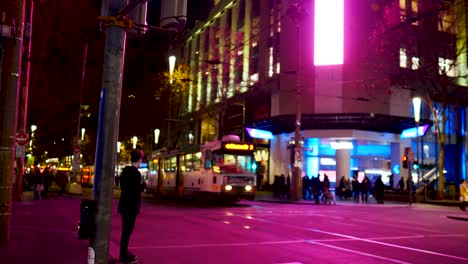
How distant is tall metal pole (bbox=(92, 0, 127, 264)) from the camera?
588cm

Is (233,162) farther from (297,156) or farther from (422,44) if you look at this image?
(422,44)

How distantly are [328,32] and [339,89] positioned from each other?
190 inches

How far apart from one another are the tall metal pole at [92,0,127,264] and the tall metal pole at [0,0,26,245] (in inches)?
201

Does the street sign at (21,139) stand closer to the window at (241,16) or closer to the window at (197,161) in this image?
the window at (197,161)

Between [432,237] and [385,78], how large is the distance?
87.7ft

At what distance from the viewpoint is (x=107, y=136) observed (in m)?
6.02

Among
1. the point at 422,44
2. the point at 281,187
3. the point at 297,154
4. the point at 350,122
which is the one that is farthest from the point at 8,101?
the point at 350,122

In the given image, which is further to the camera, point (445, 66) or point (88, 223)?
point (445, 66)

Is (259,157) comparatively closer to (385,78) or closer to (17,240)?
(385,78)

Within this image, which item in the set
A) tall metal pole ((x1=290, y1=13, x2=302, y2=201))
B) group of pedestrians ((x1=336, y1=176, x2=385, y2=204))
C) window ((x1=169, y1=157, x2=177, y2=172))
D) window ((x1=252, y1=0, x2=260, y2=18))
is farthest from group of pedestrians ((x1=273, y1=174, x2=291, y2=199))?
window ((x1=252, y1=0, x2=260, y2=18))

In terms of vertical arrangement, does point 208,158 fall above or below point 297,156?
below

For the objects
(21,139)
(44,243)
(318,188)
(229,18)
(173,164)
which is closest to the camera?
(44,243)

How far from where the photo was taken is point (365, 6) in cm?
4003

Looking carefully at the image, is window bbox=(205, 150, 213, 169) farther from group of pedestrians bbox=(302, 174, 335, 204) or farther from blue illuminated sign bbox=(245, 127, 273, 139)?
blue illuminated sign bbox=(245, 127, 273, 139)
